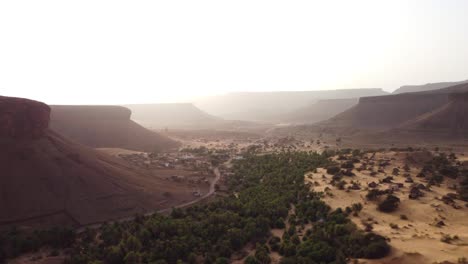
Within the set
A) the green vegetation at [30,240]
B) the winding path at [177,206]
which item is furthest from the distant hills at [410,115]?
the green vegetation at [30,240]

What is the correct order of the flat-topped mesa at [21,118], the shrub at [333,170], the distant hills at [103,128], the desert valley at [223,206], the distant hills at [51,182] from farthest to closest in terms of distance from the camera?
the distant hills at [103,128] → the shrub at [333,170] → the flat-topped mesa at [21,118] → the distant hills at [51,182] → the desert valley at [223,206]

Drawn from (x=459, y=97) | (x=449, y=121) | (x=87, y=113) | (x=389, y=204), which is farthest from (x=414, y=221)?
(x=87, y=113)

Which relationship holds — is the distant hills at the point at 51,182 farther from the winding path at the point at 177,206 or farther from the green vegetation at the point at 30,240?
the green vegetation at the point at 30,240

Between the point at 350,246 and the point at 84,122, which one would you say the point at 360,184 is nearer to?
the point at 350,246

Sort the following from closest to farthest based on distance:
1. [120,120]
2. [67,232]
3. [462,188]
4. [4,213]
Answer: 1. [67,232]
2. [4,213]
3. [462,188]
4. [120,120]

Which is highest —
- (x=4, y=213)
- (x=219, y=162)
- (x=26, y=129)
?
(x=26, y=129)

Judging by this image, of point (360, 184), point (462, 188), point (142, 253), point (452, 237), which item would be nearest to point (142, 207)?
point (142, 253)
